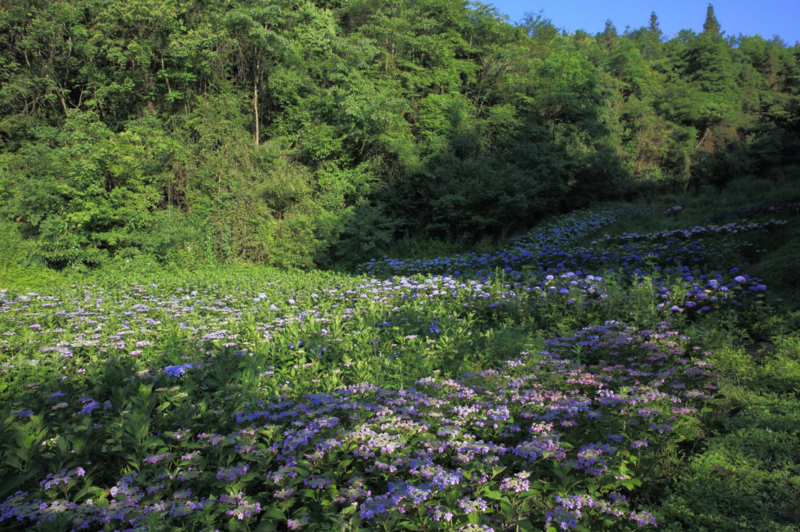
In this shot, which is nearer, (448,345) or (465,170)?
(448,345)

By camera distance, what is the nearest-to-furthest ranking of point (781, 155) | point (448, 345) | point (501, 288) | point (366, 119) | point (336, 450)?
point (336, 450), point (448, 345), point (501, 288), point (366, 119), point (781, 155)

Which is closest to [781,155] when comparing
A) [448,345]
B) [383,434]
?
[448,345]

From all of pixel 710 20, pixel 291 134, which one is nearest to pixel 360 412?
pixel 291 134

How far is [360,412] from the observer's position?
2.68 meters

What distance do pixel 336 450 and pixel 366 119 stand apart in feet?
45.5

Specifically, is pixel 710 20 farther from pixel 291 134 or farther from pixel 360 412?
pixel 360 412

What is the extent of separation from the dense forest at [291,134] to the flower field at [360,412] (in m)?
7.26

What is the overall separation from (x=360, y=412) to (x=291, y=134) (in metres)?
15.3

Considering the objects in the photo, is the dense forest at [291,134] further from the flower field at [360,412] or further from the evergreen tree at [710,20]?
the evergreen tree at [710,20]

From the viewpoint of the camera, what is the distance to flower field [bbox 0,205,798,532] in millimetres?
2121

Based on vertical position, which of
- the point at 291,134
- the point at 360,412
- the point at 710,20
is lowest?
the point at 360,412

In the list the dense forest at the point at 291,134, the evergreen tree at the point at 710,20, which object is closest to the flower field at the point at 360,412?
the dense forest at the point at 291,134

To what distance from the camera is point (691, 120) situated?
27.0 m

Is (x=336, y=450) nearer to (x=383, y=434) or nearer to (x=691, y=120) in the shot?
(x=383, y=434)
